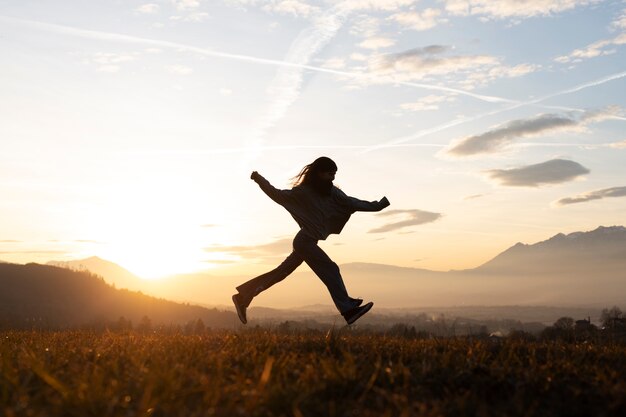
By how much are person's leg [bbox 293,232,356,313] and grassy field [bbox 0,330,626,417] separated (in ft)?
12.3

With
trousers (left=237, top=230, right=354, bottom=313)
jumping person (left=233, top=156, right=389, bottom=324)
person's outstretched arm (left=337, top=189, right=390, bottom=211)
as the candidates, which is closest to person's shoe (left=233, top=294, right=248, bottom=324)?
jumping person (left=233, top=156, right=389, bottom=324)

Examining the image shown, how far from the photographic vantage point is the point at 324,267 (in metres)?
11.0

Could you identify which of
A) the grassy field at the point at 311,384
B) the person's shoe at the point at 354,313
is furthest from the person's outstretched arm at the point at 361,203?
the grassy field at the point at 311,384

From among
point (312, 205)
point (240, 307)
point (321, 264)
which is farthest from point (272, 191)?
point (240, 307)

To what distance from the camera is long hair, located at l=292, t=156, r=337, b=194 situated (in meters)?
11.1

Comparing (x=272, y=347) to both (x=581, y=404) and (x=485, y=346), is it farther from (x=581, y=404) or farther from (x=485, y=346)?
(x=581, y=404)

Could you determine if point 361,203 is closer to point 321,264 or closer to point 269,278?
point 321,264

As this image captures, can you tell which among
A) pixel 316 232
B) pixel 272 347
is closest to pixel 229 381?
pixel 272 347

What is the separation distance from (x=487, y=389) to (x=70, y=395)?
3279 millimetres

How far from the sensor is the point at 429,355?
640 centimetres

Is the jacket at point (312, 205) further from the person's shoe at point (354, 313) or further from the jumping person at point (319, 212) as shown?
the person's shoe at point (354, 313)

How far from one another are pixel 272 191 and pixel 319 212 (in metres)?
0.96

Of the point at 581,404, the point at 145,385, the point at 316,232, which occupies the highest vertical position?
the point at 316,232

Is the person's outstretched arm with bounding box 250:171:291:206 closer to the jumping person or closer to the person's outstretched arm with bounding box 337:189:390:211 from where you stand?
the jumping person
